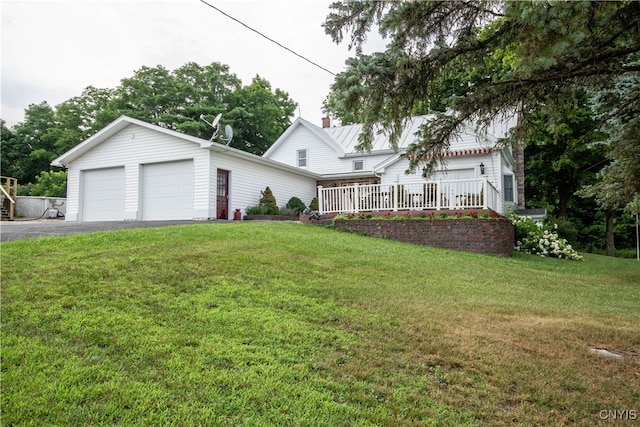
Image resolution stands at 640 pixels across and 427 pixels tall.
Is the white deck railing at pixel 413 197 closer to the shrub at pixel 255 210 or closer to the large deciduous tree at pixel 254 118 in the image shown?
the shrub at pixel 255 210

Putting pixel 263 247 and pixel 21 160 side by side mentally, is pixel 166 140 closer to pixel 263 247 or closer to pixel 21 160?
pixel 263 247

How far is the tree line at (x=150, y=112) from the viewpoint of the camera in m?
27.4

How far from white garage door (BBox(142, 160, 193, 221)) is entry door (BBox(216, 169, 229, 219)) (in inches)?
37.1

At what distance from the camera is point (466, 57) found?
4.23m

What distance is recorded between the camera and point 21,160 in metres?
29.0

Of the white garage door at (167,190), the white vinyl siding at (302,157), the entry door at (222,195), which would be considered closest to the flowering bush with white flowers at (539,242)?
the entry door at (222,195)

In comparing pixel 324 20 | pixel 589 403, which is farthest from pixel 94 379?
pixel 324 20

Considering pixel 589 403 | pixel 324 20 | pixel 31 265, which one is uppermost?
pixel 324 20

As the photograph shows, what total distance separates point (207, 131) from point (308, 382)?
26.9m

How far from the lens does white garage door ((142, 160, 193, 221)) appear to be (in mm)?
13656

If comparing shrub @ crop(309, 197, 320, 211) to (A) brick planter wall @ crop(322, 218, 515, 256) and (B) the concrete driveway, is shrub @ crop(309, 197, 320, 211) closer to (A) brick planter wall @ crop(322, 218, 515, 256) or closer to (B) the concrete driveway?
(A) brick planter wall @ crop(322, 218, 515, 256)

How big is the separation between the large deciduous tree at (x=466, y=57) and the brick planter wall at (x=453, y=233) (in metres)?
6.11

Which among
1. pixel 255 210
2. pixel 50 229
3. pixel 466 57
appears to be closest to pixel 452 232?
pixel 466 57

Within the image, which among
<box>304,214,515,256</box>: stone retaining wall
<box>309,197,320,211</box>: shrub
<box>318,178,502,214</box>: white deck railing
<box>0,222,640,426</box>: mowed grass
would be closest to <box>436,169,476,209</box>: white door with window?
<box>318,178,502,214</box>: white deck railing
